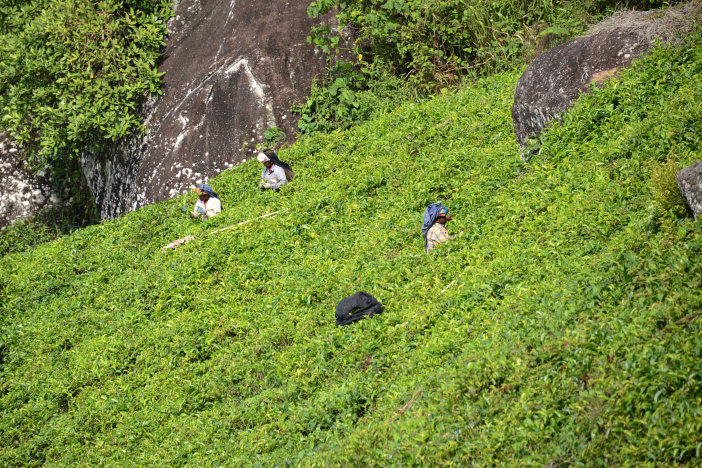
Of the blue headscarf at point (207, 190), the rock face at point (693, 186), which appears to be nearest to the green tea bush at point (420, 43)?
the blue headscarf at point (207, 190)

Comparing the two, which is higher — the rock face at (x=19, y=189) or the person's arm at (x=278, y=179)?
the rock face at (x=19, y=189)

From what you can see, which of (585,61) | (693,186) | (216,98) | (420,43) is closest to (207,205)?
(216,98)

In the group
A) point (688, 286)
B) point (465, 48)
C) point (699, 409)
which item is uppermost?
point (465, 48)

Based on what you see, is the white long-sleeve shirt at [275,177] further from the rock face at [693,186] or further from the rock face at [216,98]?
the rock face at [693,186]

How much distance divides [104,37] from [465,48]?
9869 mm

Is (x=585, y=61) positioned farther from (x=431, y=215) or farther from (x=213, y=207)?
(x=213, y=207)

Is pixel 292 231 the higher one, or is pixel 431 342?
pixel 292 231

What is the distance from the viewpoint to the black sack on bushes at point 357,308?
313 inches

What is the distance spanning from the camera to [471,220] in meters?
9.09

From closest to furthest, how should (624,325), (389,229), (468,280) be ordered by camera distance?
(624,325), (468,280), (389,229)

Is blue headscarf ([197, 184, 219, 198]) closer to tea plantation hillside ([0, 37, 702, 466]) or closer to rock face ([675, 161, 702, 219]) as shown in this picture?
tea plantation hillside ([0, 37, 702, 466])

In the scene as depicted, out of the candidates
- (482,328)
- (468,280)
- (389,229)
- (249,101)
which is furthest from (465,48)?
(482,328)

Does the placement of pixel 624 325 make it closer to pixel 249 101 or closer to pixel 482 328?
pixel 482 328

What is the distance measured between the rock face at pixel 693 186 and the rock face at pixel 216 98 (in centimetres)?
1114
